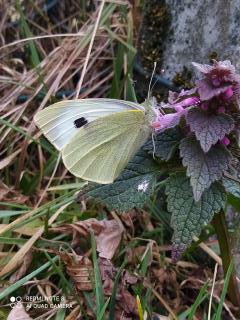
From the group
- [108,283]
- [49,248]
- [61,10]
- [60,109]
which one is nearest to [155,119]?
[60,109]

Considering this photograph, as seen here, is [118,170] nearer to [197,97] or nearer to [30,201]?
[197,97]

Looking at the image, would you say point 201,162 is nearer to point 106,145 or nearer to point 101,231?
point 106,145

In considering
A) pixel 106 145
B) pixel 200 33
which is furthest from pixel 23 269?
pixel 200 33

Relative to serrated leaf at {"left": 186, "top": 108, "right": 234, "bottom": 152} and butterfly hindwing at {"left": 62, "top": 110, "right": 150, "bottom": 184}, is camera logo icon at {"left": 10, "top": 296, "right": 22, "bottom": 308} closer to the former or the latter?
butterfly hindwing at {"left": 62, "top": 110, "right": 150, "bottom": 184}

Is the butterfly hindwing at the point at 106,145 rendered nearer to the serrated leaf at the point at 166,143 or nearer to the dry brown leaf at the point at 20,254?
the serrated leaf at the point at 166,143

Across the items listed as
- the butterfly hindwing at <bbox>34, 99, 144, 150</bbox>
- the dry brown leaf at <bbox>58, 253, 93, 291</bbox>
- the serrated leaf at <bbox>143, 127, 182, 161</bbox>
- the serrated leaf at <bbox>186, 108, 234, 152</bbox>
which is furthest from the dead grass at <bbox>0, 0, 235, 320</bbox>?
the serrated leaf at <bbox>186, 108, 234, 152</bbox>

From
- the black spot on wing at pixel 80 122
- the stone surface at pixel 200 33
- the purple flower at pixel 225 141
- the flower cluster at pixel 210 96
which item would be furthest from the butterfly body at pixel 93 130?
the stone surface at pixel 200 33
